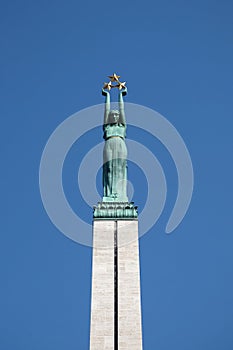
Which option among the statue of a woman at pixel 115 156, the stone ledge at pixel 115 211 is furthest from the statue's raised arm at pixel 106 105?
the stone ledge at pixel 115 211

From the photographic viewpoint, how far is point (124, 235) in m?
45.5

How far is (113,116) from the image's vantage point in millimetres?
51969

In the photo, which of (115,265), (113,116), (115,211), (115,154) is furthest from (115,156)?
(115,265)

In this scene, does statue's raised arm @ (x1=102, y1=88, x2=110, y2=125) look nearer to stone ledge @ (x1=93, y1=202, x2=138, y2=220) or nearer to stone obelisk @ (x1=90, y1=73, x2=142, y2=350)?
stone obelisk @ (x1=90, y1=73, x2=142, y2=350)

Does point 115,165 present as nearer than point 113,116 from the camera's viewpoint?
Yes

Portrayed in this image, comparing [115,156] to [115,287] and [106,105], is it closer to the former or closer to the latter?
[106,105]

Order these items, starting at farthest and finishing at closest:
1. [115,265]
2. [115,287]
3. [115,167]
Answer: [115,167] < [115,265] < [115,287]

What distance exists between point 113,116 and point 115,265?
40.5ft

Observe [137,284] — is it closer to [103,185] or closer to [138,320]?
[138,320]

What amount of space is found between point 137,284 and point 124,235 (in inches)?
136

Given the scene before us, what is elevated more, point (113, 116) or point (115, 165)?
point (113, 116)

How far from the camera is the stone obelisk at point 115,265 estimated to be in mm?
41688

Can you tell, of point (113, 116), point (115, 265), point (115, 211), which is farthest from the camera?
point (113, 116)

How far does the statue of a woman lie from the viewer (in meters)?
48.4
